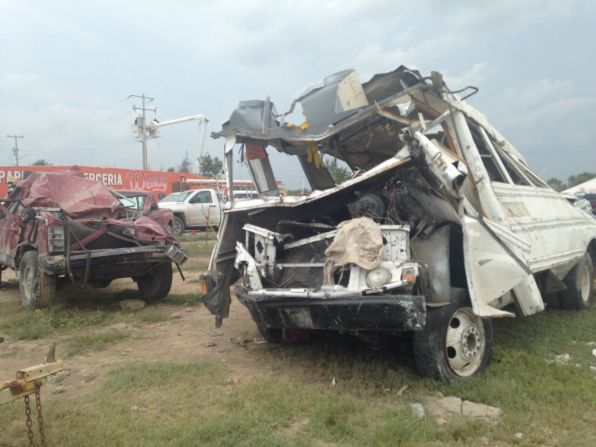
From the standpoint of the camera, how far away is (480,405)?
11.8 ft

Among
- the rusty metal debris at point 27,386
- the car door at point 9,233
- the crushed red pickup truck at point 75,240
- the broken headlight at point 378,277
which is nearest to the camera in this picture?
the rusty metal debris at point 27,386

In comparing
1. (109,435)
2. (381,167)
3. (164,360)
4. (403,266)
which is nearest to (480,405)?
(403,266)

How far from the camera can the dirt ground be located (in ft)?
14.9

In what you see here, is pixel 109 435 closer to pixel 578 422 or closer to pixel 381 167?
pixel 381 167

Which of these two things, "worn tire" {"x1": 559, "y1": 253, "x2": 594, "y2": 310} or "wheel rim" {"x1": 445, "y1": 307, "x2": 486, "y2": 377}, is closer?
"wheel rim" {"x1": 445, "y1": 307, "x2": 486, "y2": 377}

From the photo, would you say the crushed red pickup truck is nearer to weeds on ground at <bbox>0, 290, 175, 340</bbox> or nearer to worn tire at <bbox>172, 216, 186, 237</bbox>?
weeds on ground at <bbox>0, 290, 175, 340</bbox>

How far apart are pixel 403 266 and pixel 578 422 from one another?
4.62 feet

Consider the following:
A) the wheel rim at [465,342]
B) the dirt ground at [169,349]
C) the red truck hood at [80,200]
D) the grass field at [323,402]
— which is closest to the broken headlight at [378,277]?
the wheel rim at [465,342]

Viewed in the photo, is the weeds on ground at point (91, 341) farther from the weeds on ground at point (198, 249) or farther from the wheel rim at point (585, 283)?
the weeds on ground at point (198, 249)

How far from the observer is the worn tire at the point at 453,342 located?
3816 mm

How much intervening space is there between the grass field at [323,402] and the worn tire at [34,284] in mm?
1836

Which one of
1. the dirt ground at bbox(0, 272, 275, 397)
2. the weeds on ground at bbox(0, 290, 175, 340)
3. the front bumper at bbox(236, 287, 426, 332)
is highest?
the front bumper at bbox(236, 287, 426, 332)

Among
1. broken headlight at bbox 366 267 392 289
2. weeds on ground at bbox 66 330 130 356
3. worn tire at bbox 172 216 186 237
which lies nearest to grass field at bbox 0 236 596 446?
weeds on ground at bbox 66 330 130 356

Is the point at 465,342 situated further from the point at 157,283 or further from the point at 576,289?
the point at 157,283
